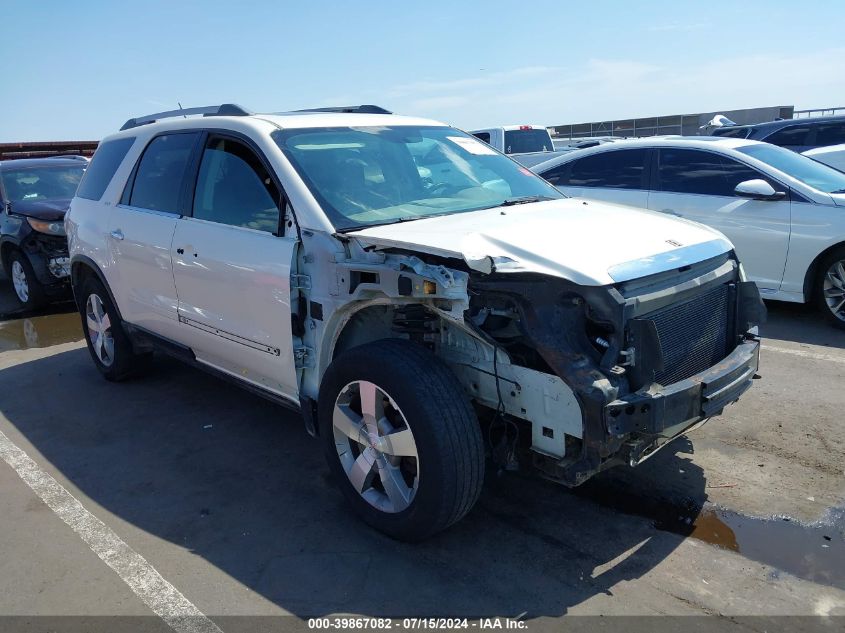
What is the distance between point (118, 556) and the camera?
3463mm

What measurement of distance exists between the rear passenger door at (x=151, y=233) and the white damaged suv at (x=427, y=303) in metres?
0.03

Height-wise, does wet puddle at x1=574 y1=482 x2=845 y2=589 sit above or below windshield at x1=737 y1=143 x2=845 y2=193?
below

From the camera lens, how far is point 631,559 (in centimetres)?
321

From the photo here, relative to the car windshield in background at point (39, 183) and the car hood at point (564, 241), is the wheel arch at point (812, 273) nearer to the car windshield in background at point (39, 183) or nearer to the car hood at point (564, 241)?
the car hood at point (564, 241)

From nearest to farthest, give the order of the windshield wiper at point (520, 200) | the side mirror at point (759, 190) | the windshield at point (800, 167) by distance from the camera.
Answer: the windshield wiper at point (520, 200) → the side mirror at point (759, 190) → the windshield at point (800, 167)

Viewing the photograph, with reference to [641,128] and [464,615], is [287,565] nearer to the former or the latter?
[464,615]

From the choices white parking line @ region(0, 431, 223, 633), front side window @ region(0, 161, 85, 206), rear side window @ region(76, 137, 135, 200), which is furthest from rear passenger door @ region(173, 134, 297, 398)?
front side window @ region(0, 161, 85, 206)

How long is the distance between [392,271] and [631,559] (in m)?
1.67

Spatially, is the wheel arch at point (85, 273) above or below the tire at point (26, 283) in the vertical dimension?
above

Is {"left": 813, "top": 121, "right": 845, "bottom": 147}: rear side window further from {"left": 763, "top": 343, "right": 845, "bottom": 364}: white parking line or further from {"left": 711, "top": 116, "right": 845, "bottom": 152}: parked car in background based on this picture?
{"left": 763, "top": 343, "right": 845, "bottom": 364}: white parking line

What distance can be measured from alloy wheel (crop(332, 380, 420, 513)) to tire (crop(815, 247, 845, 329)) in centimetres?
472

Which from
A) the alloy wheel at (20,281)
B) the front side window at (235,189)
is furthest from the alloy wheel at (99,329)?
the alloy wheel at (20,281)

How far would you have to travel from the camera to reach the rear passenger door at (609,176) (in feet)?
24.5

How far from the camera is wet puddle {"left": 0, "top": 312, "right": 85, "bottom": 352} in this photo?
302 inches
